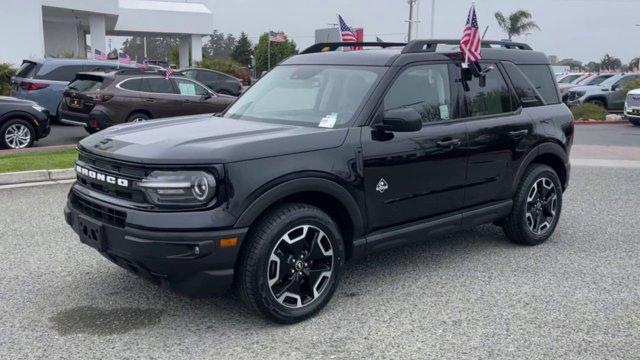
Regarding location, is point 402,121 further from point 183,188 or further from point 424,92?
point 183,188

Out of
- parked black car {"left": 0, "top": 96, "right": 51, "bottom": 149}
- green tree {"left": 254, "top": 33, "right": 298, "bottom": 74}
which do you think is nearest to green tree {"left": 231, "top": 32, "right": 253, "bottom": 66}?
green tree {"left": 254, "top": 33, "right": 298, "bottom": 74}

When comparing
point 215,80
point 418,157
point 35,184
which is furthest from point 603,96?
point 418,157

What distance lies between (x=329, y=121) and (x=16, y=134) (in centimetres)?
918

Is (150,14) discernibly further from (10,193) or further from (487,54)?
(487,54)

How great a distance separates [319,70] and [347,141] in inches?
40.7

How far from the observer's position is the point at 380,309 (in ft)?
14.6

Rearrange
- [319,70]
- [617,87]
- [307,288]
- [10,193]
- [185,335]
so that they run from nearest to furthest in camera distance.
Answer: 1. [185,335]
2. [307,288]
3. [319,70]
4. [10,193]
5. [617,87]

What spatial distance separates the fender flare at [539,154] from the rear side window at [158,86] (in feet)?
32.3

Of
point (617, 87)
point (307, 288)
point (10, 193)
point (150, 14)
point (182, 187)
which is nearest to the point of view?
point (182, 187)

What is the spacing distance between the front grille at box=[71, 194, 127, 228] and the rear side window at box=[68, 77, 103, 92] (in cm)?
946

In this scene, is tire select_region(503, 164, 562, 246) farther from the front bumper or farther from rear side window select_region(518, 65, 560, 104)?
the front bumper

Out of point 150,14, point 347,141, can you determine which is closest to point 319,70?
point 347,141

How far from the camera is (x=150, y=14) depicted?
4134 centimetres

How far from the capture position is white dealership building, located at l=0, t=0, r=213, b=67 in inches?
1003
